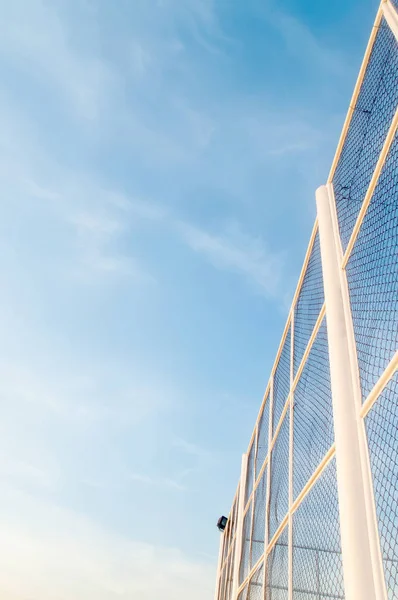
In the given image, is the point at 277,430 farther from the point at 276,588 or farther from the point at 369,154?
the point at 369,154

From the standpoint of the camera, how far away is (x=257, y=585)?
5793 millimetres

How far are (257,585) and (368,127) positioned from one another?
18.4 ft

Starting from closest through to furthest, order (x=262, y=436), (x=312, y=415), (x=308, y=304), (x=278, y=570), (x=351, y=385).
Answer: (x=351, y=385), (x=312, y=415), (x=278, y=570), (x=308, y=304), (x=262, y=436)

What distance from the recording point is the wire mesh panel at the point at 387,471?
2195mm

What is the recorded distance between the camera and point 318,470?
347 centimetres

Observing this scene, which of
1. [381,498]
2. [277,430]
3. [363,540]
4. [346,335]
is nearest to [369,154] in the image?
[346,335]

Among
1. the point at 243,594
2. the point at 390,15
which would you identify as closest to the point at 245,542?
the point at 243,594

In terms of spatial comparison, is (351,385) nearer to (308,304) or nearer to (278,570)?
(308,304)

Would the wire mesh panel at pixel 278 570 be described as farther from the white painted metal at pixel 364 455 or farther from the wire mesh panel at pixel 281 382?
the white painted metal at pixel 364 455

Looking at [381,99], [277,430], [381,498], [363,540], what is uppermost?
[381,99]

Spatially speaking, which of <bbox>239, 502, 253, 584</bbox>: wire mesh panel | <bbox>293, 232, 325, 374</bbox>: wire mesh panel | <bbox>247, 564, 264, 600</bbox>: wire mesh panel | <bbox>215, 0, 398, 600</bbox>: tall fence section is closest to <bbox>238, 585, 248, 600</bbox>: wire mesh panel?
<bbox>239, 502, 253, 584</bbox>: wire mesh panel

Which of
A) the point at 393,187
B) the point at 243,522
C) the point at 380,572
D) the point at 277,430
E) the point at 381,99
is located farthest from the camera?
the point at 243,522

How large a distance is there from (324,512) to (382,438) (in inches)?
47.3

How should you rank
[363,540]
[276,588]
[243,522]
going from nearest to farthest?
[363,540] < [276,588] < [243,522]
